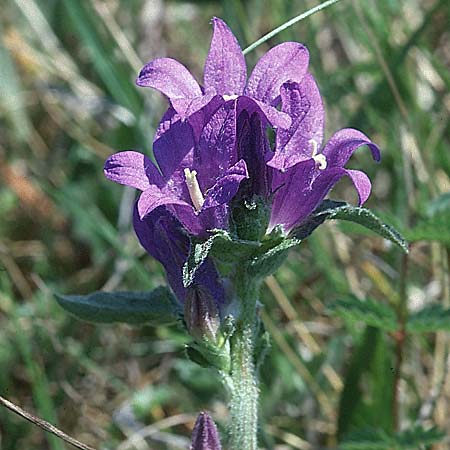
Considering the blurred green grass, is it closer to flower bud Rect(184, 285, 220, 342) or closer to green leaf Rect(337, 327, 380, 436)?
green leaf Rect(337, 327, 380, 436)

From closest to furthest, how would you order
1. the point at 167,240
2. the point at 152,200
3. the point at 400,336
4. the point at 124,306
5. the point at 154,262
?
the point at 152,200
the point at 167,240
the point at 124,306
the point at 400,336
the point at 154,262

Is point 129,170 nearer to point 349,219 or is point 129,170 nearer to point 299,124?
point 299,124

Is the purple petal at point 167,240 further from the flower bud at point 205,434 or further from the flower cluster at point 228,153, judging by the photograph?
the flower bud at point 205,434

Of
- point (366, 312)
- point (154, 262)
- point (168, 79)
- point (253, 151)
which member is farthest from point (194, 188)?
point (154, 262)

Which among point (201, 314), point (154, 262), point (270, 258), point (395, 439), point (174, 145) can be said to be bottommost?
point (395, 439)

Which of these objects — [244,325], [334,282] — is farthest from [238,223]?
[334,282]

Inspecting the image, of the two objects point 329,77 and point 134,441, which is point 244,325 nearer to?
point 134,441

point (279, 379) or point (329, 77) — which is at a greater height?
point (329, 77)
